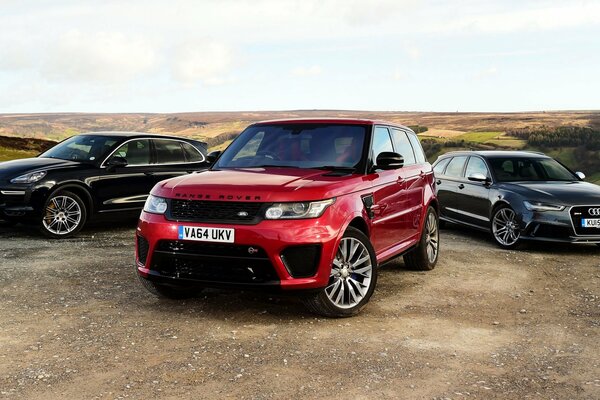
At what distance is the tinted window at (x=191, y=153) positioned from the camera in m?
12.9

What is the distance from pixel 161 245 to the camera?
6.02 meters

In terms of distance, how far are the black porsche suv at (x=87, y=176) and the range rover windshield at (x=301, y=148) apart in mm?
4671

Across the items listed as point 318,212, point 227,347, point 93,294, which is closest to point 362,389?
point 227,347

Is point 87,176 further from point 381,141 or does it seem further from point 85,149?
point 381,141

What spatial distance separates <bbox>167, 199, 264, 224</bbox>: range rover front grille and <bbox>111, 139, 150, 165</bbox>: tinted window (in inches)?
247

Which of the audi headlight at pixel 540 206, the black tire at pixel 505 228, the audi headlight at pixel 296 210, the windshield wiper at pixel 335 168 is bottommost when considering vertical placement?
the black tire at pixel 505 228

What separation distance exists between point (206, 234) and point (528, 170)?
764 cm

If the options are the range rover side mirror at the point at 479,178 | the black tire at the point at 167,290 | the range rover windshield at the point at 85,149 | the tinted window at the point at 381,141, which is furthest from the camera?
the range rover windshield at the point at 85,149

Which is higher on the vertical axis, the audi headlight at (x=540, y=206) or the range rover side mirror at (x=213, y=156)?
the range rover side mirror at (x=213, y=156)

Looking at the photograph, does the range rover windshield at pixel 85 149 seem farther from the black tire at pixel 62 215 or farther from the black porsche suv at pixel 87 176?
the black tire at pixel 62 215

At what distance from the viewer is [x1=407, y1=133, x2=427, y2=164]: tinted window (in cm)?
883

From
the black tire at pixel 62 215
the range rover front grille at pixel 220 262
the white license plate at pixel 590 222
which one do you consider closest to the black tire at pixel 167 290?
the range rover front grille at pixel 220 262

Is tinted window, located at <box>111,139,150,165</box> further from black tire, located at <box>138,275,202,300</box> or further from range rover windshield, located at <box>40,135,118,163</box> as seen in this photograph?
black tire, located at <box>138,275,202,300</box>

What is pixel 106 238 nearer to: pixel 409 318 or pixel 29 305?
pixel 29 305
